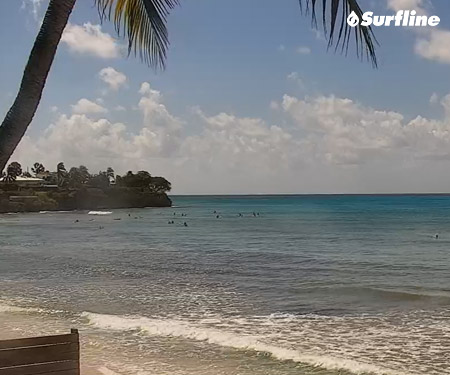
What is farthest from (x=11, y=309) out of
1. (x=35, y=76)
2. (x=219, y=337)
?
(x=35, y=76)

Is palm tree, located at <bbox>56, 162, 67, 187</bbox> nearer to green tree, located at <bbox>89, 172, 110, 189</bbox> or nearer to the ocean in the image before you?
green tree, located at <bbox>89, 172, 110, 189</bbox>

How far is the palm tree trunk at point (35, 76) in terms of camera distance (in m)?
2.90

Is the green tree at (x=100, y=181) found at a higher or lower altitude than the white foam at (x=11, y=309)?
higher

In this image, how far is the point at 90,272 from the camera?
25.0 meters

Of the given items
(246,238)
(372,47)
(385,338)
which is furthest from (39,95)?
(246,238)

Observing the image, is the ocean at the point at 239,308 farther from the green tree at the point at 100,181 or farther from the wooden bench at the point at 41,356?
the green tree at the point at 100,181

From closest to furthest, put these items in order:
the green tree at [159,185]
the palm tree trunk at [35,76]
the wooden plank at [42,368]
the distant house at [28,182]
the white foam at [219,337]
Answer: the palm tree trunk at [35,76] < the wooden plank at [42,368] < the white foam at [219,337] < the distant house at [28,182] < the green tree at [159,185]

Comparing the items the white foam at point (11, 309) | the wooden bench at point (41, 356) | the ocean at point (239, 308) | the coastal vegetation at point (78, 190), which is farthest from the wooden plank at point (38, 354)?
the coastal vegetation at point (78, 190)

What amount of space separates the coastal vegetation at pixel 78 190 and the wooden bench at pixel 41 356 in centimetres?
8519

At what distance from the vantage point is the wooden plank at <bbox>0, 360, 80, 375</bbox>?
13.2 feet

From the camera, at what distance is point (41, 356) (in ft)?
13.7

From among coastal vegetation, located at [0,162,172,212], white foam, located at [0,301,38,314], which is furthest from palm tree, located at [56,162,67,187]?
white foam, located at [0,301,38,314]

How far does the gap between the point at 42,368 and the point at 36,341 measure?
Result: 0.58ft

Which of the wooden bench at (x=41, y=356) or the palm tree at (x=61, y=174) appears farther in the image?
the palm tree at (x=61, y=174)
